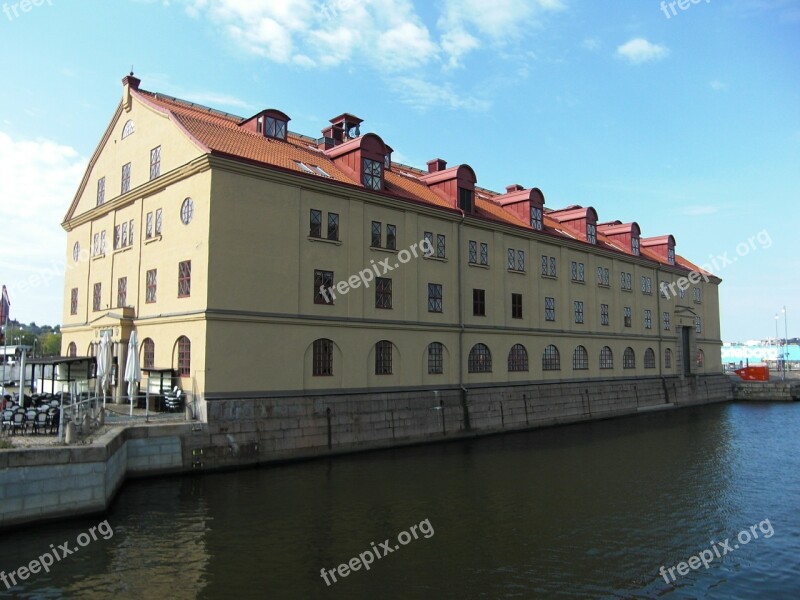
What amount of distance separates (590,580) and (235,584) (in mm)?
8234

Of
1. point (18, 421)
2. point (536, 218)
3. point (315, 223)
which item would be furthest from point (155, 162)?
point (536, 218)

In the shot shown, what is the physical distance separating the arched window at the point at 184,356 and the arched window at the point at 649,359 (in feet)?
138

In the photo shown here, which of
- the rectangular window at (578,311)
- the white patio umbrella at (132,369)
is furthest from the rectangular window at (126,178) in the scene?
the rectangular window at (578,311)

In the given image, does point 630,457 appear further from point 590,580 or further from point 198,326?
point 198,326

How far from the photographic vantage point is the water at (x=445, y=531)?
45.4 feet

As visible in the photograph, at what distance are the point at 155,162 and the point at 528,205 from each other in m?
25.9

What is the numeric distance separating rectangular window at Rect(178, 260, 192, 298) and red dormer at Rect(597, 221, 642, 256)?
4154cm

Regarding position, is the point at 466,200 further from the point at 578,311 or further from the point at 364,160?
the point at 578,311

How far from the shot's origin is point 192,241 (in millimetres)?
27438

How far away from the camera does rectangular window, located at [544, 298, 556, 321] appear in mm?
43844

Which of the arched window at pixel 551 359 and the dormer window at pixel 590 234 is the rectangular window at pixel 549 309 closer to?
the arched window at pixel 551 359

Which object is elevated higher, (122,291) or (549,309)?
(122,291)

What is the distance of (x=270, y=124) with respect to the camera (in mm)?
34844

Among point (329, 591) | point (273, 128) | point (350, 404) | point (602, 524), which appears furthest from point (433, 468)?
point (273, 128)
